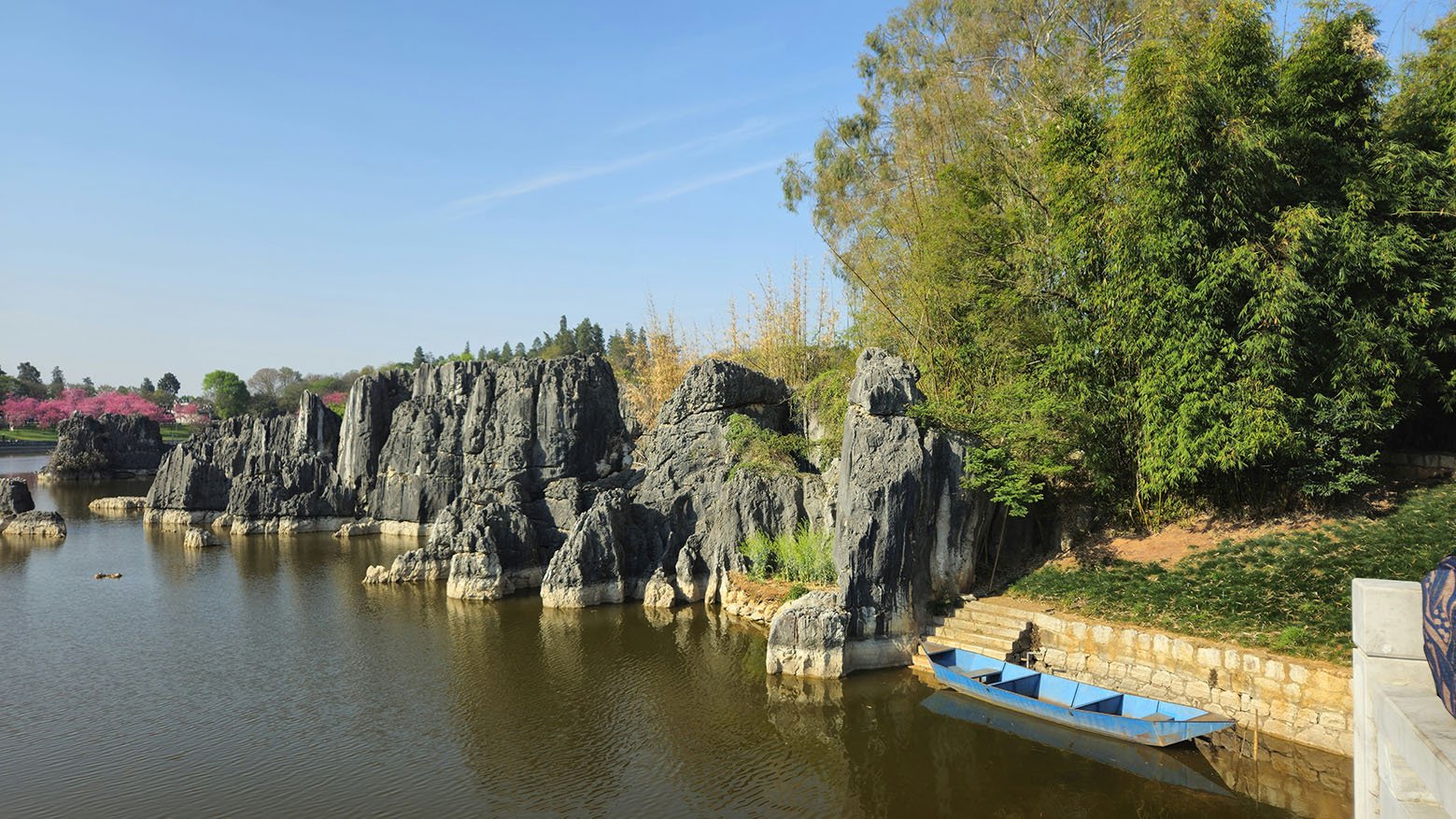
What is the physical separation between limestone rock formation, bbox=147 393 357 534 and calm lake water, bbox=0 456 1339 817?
1637 cm

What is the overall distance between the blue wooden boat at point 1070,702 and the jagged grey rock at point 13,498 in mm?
47090

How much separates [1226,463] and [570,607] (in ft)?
54.3

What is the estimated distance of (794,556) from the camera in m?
20.4

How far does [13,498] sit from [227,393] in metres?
46.8

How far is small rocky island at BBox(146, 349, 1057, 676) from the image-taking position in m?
17.2


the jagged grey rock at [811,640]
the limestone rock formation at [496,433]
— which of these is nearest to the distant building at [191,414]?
the limestone rock formation at [496,433]

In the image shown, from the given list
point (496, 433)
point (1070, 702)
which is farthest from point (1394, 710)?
point (496, 433)

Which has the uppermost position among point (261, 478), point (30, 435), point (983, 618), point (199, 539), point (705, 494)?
point (30, 435)

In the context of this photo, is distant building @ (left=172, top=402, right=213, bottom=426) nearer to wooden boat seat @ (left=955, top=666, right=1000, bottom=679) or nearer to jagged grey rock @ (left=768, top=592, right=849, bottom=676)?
jagged grey rock @ (left=768, top=592, right=849, bottom=676)

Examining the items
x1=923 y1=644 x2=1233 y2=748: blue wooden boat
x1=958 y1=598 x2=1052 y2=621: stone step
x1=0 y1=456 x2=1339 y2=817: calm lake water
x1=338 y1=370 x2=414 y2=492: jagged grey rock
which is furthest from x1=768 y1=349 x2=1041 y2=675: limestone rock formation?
x1=338 y1=370 x2=414 y2=492: jagged grey rock

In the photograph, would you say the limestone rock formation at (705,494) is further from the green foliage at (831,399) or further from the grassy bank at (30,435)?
the grassy bank at (30,435)

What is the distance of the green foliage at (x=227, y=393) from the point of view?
83438 mm

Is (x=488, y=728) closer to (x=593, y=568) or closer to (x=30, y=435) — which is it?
(x=593, y=568)

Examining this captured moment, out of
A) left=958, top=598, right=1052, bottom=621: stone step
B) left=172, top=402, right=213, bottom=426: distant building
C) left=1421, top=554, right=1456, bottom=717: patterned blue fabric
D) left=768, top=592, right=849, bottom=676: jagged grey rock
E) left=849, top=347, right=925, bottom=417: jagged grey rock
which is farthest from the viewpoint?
left=172, top=402, right=213, bottom=426: distant building
